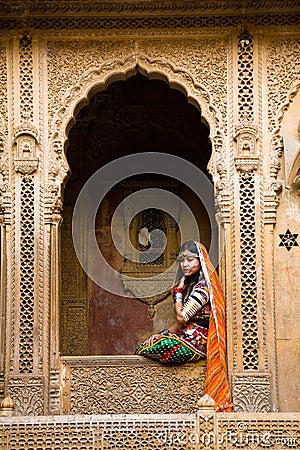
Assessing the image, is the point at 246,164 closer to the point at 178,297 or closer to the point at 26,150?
the point at 178,297

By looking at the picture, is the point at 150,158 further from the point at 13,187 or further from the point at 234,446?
the point at 234,446

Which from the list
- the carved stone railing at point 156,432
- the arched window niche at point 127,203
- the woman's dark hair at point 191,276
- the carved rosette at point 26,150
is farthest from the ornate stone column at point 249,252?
the arched window niche at point 127,203

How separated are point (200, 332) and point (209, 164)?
1652 millimetres

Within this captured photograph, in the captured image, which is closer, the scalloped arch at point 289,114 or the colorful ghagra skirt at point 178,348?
the colorful ghagra skirt at point 178,348

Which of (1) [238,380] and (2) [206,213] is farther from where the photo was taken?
(2) [206,213]

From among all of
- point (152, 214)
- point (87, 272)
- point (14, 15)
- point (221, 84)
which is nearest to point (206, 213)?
point (152, 214)

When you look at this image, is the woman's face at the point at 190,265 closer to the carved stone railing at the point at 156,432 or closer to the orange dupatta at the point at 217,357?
the orange dupatta at the point at 217,357

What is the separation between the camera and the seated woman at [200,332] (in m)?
11.1

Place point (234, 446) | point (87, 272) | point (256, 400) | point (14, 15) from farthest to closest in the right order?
point (87, 272)
point (14, 15)
point (256, 400)
point (234, 446)

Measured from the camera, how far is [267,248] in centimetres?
1126

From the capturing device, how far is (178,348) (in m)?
11.3

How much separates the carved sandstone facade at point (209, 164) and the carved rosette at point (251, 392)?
1 centimetres

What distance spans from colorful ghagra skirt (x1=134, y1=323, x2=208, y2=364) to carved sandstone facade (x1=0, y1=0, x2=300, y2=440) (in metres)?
0.14

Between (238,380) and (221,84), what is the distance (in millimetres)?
2902
